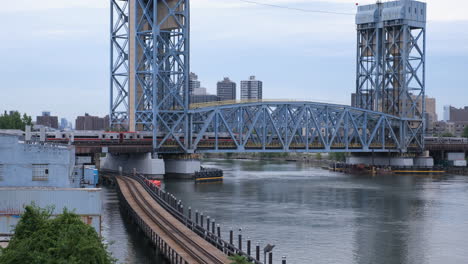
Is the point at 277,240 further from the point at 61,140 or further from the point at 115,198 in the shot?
the point at 61,140

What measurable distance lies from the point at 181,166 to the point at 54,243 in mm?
78104

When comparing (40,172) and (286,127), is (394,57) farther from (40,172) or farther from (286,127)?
(40,172)

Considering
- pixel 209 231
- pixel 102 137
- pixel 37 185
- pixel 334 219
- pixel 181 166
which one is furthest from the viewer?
pixel 181 166

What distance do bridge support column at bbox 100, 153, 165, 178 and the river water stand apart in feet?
16.6

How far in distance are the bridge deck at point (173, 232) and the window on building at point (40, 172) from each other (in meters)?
7.96

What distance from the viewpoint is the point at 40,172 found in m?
43.5

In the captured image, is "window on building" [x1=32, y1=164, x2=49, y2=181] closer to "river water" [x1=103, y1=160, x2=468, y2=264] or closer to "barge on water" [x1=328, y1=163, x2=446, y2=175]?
"river water" [x1=103, y1=160, x2=468, y2=264]

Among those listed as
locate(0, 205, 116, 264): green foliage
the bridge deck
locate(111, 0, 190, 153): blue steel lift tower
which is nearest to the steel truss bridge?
locate(111, 0, 190, 153): blue steel lift tower

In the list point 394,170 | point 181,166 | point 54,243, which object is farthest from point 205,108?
A: point 54,243

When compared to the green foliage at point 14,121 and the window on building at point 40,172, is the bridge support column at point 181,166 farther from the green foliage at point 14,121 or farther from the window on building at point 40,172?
the window on building at point 40,172

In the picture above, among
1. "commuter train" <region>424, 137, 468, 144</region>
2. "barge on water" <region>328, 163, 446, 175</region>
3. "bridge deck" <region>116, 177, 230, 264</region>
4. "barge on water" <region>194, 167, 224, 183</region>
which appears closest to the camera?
"bridge deck" <region>116, 177, 230, 264</region>

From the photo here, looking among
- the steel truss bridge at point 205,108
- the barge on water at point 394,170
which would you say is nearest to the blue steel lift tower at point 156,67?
the steel truss bridge at point 205,108

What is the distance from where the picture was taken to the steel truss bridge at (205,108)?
4161 inches

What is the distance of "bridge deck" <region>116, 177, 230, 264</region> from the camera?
37.1 meters
